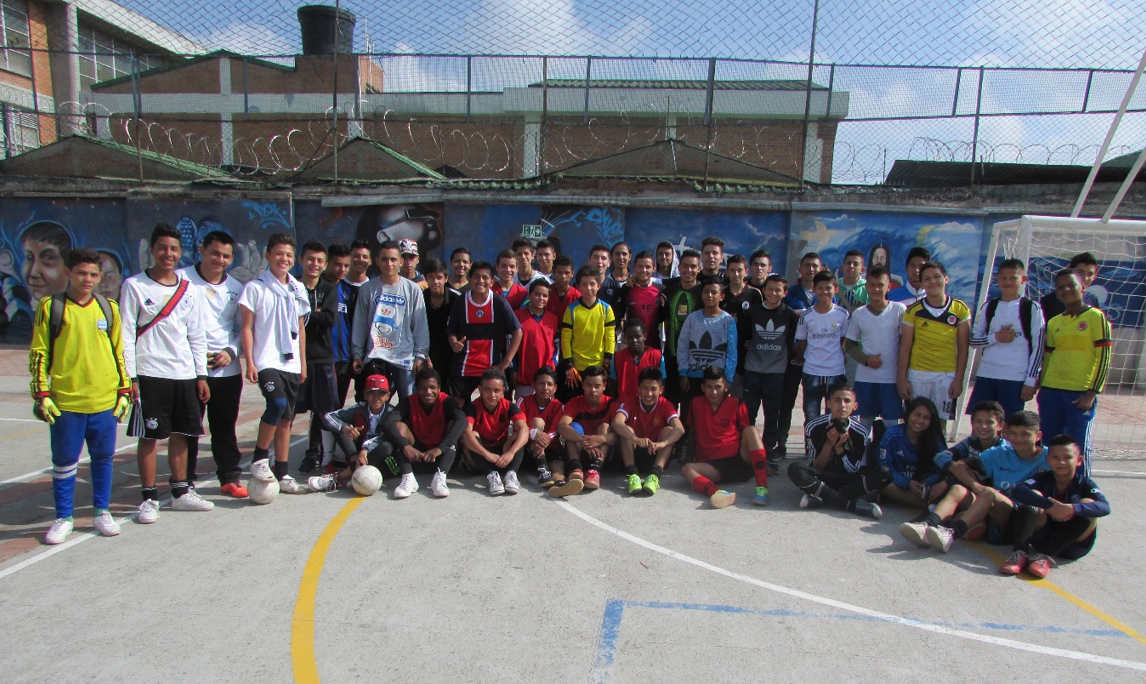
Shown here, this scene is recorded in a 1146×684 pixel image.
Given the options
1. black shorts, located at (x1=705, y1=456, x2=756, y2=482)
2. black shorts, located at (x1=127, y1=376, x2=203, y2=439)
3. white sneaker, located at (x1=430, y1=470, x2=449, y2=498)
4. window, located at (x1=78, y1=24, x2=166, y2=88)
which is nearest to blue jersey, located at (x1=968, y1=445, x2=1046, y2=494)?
black shorts, located at (x1=705, y1=456, x2=756, y2=482)

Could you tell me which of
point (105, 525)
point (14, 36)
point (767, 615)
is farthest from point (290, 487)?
point (14, 36)

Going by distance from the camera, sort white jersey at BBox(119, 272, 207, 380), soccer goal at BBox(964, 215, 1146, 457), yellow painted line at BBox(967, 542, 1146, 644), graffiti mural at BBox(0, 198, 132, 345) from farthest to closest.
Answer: graffiti mural at BBox(0, 198, 132, 345), soccer goal at BBox(964, 215, 1146, 457), white jersey at BBox(119, 272, 207, 380), yellow painted line at BBox(967, 542, 1146, 644)

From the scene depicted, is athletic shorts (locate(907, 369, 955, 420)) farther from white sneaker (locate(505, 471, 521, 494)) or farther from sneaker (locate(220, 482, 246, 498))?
sneaker (locate(220, 482, 246, 498))

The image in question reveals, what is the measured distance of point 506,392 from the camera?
6223 millimetres

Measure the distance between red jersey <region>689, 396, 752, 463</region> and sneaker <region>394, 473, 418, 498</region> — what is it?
2313 millimetres

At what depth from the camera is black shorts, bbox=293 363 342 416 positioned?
560 cm

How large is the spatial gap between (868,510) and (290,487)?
429cm

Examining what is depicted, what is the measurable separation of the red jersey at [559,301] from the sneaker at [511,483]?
157cm

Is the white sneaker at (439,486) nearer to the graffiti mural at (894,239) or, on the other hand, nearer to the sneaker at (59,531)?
the sneaker at (59,531)

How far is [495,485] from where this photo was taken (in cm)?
518

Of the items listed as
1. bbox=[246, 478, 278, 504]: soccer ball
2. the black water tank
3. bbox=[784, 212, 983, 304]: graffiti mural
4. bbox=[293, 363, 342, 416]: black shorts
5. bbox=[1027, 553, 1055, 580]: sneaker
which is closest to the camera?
bbox=[1027, 553, 1055, 580]: sneaker

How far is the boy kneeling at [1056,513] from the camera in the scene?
400cm

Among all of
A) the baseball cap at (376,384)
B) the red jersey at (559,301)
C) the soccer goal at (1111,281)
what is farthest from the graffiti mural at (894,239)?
the baseball cap at (376,384)

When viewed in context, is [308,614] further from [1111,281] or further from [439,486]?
[1111,281]
